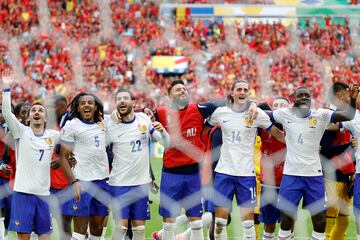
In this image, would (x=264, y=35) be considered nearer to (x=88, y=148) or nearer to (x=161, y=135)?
(x=161, y=135)

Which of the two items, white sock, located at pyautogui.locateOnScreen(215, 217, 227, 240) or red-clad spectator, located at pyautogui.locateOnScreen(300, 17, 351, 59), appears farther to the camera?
red-clad spectator, located at pyautogui.locateOnScreen(300, 17, 351, 59)

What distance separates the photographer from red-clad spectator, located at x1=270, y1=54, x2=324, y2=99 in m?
11.9

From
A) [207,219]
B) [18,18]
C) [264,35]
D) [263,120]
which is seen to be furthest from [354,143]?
[264,35]

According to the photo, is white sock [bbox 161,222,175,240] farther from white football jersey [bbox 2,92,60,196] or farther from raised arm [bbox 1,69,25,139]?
raised arm [bbox 1,69,25,139]

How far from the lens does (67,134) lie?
538cm

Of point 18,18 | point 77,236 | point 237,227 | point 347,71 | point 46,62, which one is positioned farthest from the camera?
point 347,71

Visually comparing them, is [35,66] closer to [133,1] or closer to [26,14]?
[26,14]

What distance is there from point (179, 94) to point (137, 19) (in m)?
7.06

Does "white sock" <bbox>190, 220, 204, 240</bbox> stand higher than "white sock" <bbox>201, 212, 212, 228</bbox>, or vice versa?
"white sock" <bbox>190, 220, 204, 240</bbox>

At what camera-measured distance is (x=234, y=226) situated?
7.71 metres

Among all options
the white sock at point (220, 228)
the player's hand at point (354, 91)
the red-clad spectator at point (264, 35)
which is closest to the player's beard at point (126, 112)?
the white sock at point (220, 228)

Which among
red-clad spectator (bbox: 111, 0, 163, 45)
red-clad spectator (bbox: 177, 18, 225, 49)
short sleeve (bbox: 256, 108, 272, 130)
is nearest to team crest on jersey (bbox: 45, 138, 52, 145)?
short sleeve (bbox: 256, 108, 272, 130)

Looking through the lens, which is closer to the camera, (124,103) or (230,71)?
(124,103)

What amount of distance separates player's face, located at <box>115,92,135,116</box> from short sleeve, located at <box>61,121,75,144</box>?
0.39m
